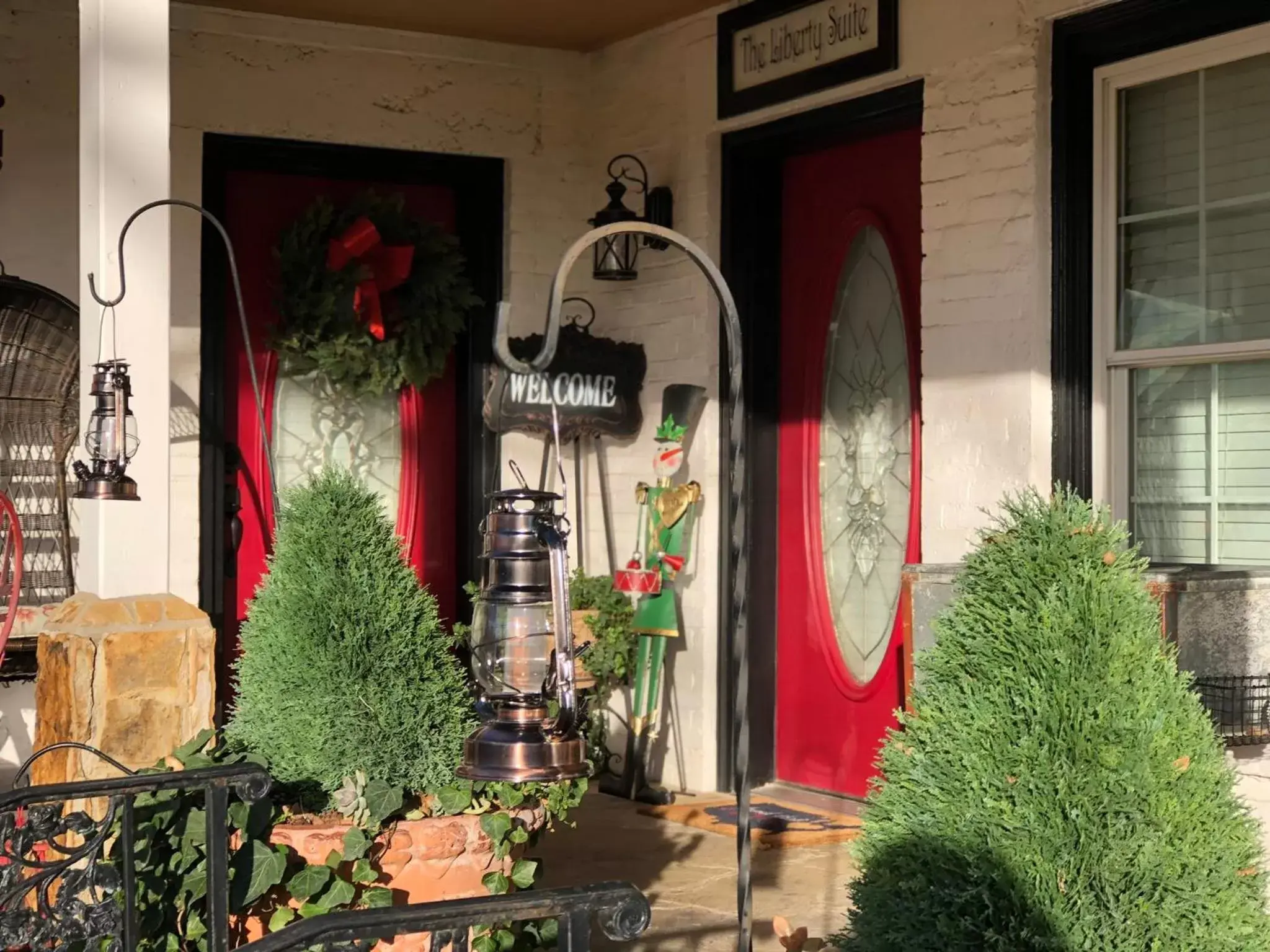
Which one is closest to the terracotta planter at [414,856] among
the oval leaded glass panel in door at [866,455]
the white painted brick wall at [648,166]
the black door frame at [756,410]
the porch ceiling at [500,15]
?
the white painted brick wall at [648,166]

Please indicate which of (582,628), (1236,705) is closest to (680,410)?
(582,628)

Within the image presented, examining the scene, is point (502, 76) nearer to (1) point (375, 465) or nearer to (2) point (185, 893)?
(1) point (375, 465)

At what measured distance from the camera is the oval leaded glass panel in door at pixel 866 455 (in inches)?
229

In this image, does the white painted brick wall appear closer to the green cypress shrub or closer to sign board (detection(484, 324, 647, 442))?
sign board (detection(484, 324, 647, 442))

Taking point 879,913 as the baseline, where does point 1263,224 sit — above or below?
above

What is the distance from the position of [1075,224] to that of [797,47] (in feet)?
4.79

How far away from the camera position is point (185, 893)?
350 cm

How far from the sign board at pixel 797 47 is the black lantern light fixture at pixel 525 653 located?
314 cm

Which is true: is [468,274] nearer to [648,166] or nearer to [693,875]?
[648,166]

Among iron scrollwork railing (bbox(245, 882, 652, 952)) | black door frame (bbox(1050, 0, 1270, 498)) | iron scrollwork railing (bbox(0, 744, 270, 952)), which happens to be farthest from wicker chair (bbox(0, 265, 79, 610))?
iron scrollwork railing (bbox(245, 882, 652, 952))

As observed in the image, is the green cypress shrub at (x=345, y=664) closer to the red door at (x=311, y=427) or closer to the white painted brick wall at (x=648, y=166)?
the white painted brick wall at (x=648, y=166)

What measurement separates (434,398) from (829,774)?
218cm

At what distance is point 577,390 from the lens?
6406 mm

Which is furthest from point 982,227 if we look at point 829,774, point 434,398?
point 434,398
